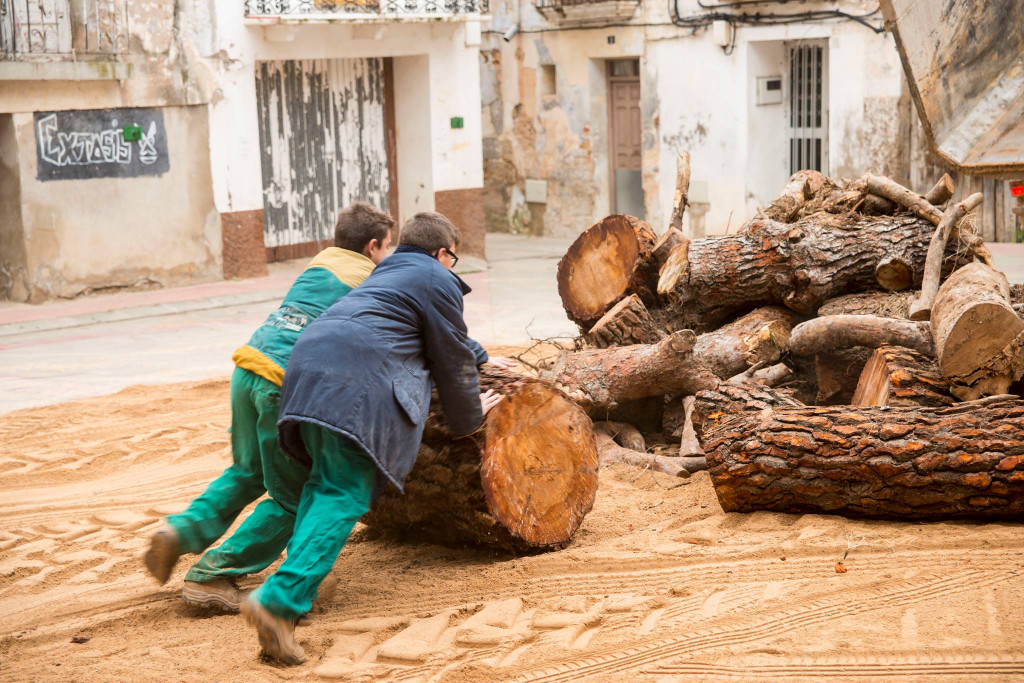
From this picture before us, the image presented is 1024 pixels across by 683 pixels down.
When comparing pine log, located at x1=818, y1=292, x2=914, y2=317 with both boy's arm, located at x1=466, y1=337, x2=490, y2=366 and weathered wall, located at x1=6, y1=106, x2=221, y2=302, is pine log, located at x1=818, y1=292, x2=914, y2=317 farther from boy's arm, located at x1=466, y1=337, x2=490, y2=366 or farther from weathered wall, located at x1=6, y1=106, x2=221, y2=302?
weathered wall, located at x1=6, y1=106, x2=221, y2=302

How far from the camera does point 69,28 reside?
42.8 feet

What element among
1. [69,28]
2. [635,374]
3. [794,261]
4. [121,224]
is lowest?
[635,374]

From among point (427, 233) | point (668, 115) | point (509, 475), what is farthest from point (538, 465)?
point (668, 115)

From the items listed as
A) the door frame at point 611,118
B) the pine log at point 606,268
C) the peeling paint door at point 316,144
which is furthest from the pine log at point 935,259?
the door frame at point 611,118

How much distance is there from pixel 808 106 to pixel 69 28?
393 inches

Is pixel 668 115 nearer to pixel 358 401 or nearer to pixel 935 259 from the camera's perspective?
pixel 935 259

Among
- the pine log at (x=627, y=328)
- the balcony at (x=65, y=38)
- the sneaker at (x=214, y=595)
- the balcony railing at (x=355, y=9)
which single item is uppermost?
the balcony railing at (x=355, y=9)

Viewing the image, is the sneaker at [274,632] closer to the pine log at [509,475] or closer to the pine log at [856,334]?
the pine log at [509,475]

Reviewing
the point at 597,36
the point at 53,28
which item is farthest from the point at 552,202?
the point at 53,28

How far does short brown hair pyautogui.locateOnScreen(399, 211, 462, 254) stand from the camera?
14.6 ft

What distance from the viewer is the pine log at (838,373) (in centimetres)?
604

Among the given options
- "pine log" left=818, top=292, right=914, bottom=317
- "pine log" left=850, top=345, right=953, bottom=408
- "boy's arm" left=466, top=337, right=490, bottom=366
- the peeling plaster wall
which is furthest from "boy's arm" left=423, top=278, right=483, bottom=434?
the peeling plaster wall

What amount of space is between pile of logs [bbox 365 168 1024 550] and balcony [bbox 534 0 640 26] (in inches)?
402

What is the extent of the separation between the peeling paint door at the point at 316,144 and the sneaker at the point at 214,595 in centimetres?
1124
